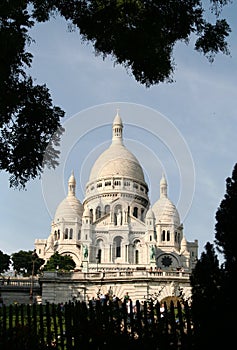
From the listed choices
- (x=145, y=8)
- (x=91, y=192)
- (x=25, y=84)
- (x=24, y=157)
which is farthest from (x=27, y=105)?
(x=91, y=192)

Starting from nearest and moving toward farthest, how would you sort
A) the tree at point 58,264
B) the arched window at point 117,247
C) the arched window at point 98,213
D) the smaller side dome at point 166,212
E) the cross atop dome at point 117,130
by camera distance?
the tree at point 58,264, the arched window at point 117,247, the smaller side dome at point 166,212, the arched window at point 98,213, the cross atop dome at point 117,130

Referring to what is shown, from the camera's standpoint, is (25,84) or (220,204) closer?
(220,204)

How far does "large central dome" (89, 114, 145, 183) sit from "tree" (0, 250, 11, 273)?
29.8 meters

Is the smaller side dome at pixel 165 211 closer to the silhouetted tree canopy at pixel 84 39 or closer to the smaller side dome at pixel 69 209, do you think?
the smaller side dome at pixel 69 209

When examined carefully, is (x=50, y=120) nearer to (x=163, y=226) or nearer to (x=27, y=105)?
(x=27, y=105)

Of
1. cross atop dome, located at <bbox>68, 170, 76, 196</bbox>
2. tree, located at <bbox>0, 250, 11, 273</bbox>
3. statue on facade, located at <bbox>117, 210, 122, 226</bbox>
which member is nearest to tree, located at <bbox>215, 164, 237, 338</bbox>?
tree, located at <bbox>0, 250, 11, 273</bbox>

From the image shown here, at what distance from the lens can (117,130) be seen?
104 metres

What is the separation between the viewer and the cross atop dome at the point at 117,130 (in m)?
102

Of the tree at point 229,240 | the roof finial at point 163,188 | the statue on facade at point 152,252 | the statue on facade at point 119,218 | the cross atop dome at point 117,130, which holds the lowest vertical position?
the tree at point 229,240

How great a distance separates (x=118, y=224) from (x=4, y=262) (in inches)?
893

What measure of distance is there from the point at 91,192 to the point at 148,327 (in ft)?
267

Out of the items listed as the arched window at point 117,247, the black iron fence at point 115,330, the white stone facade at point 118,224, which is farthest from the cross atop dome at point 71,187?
the black iron fence at point 115,330

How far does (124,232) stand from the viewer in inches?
3051

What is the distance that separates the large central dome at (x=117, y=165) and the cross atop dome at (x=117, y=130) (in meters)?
2.23
